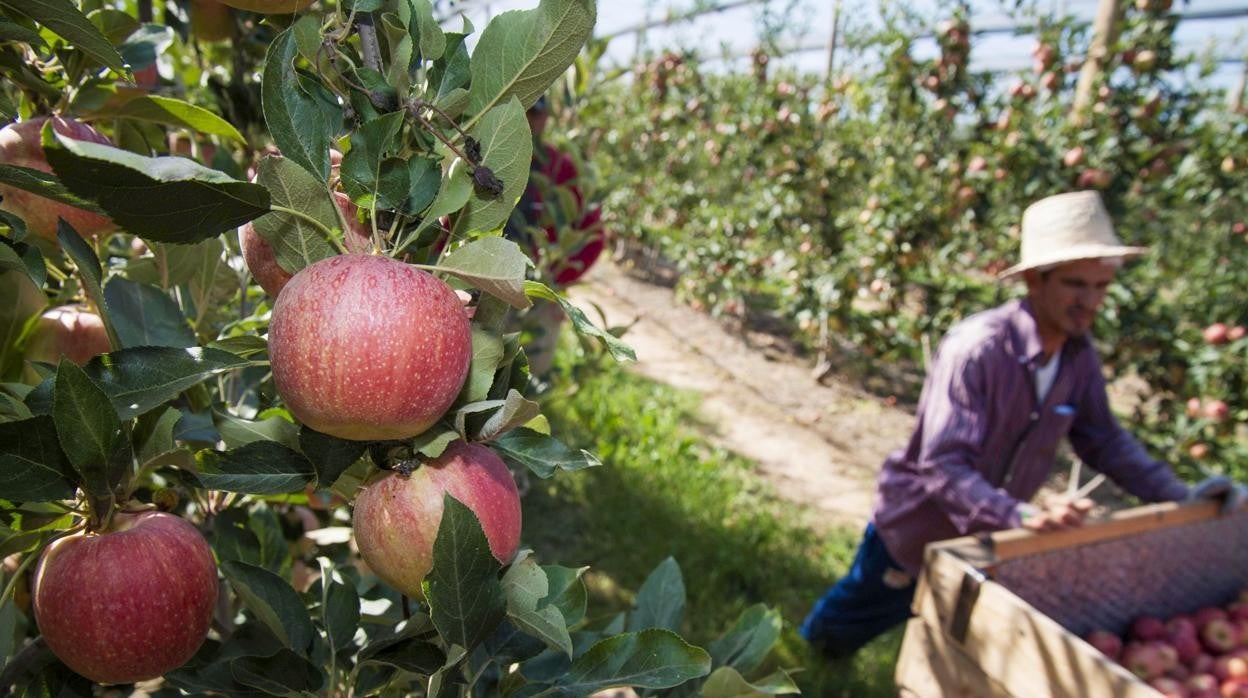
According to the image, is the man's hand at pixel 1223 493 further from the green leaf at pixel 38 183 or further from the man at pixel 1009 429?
the green leaf at pixel 38 183

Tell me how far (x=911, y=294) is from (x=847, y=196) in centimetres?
153

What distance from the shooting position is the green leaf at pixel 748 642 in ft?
2.68

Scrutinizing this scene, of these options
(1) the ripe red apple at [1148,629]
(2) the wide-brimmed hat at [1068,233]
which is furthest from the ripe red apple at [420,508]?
(1) the ripe red apple at [1148,629]

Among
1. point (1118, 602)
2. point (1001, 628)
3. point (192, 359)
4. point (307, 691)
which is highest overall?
point (192, 359)

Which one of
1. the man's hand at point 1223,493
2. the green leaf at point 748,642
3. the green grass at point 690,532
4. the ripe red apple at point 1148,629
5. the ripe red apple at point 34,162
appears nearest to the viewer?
the ripe red apple at point 34,162

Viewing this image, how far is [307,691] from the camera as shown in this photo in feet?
1.95

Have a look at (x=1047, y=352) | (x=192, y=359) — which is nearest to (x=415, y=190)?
(x=192, y=359)

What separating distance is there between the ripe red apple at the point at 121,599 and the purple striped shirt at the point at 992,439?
1.87 metres

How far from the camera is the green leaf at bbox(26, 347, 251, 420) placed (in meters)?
0.51

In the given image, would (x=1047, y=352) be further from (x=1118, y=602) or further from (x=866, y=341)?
(x=866, y=341)

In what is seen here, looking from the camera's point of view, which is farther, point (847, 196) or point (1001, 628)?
point (847, 196)

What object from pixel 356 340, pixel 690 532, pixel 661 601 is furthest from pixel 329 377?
pixel 690 532

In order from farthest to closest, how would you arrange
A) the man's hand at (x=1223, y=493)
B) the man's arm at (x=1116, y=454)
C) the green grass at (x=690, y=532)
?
the green grass at (x=690, y=532), the man's arm at (x=1116, y=454), the man's hand at (x=1223, y=493)

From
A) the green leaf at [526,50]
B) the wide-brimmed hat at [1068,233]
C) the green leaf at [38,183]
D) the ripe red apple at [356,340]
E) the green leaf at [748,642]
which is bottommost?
the green leaf at [748,642]
